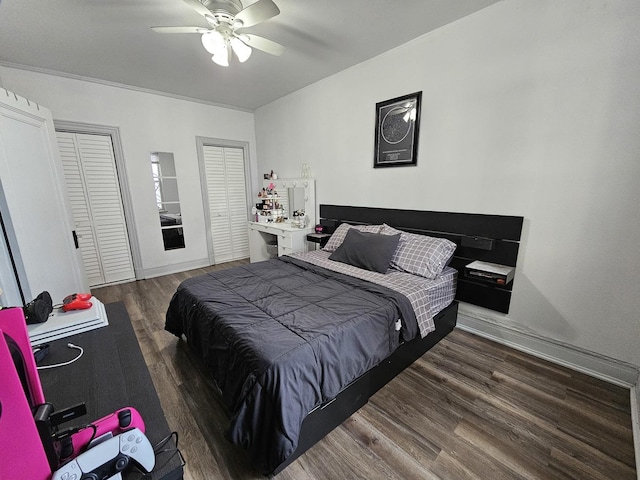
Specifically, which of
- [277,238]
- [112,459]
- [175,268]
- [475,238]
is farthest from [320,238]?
[112,459]

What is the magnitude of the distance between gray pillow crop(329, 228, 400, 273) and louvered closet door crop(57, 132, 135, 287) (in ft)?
10.1

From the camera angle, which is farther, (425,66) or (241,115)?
(241,115)

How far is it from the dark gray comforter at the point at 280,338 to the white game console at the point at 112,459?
23.8 inches

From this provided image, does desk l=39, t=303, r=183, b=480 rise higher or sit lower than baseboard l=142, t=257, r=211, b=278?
higher

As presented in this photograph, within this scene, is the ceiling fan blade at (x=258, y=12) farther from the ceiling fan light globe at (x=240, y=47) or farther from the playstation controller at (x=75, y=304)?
the playstation controller at (x=75, y=304)

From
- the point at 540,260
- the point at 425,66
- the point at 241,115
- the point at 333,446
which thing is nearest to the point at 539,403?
the point at 540,260

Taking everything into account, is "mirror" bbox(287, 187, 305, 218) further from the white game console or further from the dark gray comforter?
the white game console

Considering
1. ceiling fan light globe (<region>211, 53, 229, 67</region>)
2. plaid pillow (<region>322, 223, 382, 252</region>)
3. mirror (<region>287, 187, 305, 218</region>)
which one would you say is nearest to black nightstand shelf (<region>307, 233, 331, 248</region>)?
plaid pillow (<region>322, 223, 382, 252</region>)

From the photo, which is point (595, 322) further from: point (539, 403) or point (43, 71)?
point (43, 71)

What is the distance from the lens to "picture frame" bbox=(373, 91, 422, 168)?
258cm

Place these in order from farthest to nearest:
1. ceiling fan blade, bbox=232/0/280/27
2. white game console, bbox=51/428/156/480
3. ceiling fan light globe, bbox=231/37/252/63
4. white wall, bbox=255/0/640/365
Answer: ceiling fan light globe, bbox=231/37/252/63
white wall, bbox=255/0/640/365
ceiling fan blade, bbox=232/0/280/27
white game console, bbox=51/428/156/480

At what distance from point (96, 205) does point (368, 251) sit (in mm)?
3535

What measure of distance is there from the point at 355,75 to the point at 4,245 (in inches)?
129

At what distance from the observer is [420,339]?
2047 mm
